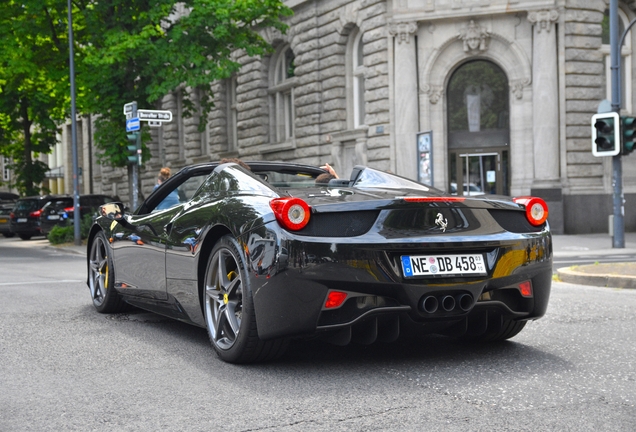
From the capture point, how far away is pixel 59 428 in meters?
3.76

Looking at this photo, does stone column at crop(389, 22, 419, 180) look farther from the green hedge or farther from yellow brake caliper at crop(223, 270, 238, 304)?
yellow brake caliper at crop(223, 270, 238, 304)

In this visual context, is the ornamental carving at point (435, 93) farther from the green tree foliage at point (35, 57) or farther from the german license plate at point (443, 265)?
the german license plate at point (443, 265)

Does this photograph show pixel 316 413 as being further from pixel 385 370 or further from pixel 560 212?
pixel 560 212

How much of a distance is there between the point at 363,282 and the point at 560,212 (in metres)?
20.5

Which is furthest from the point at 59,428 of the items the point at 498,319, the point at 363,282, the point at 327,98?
the point at 327,98

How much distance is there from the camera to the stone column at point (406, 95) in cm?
2541

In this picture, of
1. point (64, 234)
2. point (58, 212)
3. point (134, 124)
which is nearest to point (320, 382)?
point (134, 124)

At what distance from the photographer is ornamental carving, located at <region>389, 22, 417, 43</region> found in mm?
25250

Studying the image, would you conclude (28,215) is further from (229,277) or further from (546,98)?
(229,277)

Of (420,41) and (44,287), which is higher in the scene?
(420,41)

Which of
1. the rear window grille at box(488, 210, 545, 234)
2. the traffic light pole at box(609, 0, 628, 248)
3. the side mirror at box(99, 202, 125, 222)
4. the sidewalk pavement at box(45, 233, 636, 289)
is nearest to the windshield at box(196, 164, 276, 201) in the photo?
the rear window grille at box(488, 210, 545, 234)

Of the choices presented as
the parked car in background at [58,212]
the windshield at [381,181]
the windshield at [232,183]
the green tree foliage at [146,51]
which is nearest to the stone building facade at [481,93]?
the green tree foliage at [146,51]

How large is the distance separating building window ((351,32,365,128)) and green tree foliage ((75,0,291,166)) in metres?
3.44

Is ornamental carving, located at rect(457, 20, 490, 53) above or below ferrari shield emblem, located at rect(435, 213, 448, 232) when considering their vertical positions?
above
